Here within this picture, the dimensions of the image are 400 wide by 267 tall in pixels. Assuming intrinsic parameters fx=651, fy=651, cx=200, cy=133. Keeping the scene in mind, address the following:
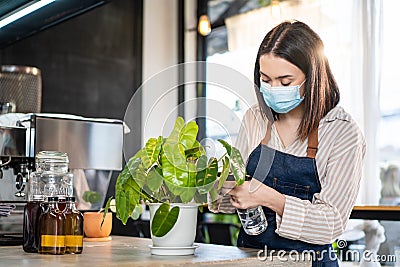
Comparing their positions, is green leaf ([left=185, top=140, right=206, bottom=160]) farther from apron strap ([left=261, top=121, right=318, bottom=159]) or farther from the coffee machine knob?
the coffee machine knob

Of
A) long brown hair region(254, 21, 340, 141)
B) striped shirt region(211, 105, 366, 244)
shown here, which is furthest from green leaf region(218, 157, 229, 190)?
long brown hair region(254, 21, 340, 141)

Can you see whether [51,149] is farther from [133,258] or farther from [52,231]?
[133,258]

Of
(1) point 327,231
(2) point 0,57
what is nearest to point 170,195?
(1) point 327,231

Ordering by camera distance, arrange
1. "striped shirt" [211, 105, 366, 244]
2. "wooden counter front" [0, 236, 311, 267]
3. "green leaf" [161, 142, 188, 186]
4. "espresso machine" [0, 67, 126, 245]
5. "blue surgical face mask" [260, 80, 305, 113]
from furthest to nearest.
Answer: "espresso machine" [0, 67, 126, 245] → "blue surgical face mask" [260, 80, 305, 113] → "striped shirt" [211, 105, 366, 244] → "green leaf" [161, 142, 188, 186] → "wooden counter front" [0, 236, 311, 267]

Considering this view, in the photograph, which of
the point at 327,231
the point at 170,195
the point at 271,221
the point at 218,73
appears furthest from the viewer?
the point at 271,221

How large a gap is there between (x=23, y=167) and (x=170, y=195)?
941mm

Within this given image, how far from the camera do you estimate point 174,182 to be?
4.42 feet

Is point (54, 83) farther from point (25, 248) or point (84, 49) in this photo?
point (25, 248)

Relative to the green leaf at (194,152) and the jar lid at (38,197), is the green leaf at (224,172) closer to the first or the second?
the green leaf at (194,152)

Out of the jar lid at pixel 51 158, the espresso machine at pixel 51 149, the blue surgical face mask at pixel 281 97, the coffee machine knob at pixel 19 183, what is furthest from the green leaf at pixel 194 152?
the coffee machine knob at pixel 19 183

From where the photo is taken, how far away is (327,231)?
1.70 metres

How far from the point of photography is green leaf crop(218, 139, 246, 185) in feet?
4.54

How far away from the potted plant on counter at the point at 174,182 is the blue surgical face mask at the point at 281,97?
1.84ft

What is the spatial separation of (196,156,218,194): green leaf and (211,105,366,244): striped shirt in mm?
291
